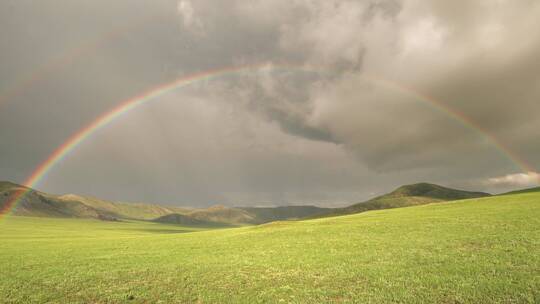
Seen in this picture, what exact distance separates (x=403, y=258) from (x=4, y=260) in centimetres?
4360

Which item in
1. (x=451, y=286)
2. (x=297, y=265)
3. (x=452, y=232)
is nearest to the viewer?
(x=451, y=286)

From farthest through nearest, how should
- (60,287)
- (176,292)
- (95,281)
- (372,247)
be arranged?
(372,247) < (95,281) < (60,287) < (176,292)

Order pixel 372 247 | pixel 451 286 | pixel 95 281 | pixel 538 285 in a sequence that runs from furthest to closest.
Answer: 1. pixel 372 247
2. pixel 95 281
3. pixel 451 286
4. pixel 538 285

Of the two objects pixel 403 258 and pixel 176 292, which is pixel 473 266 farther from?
pixel 176 292

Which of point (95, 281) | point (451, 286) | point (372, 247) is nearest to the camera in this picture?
point (451, 286)

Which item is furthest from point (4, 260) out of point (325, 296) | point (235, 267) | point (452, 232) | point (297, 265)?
point (452, 232)

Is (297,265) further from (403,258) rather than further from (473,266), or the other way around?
(473,266)

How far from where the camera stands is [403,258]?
23.7 metres

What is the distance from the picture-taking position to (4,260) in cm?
3538

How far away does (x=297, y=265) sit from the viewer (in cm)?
2492

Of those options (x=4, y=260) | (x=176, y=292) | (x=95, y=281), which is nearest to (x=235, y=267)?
(x=176, y=292)

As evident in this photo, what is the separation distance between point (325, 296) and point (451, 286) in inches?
262

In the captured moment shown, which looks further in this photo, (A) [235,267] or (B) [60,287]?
(A) [235,267]

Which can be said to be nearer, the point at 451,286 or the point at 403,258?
the point at 451,286
